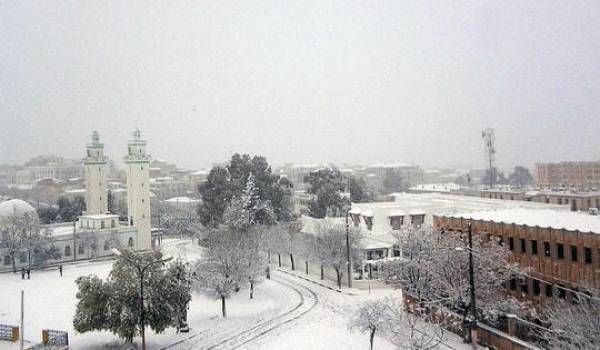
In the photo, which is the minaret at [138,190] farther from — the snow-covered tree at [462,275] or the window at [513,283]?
the window at [513,283]

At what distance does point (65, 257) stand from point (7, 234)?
24.0ft

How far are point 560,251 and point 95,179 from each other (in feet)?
205

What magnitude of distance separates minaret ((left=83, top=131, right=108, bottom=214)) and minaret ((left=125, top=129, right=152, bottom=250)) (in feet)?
33.5

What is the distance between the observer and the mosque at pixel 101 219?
57.8m

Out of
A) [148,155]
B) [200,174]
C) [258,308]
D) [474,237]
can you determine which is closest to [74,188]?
[200,174]

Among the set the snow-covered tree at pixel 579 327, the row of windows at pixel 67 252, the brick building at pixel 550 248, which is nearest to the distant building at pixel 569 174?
the row of windows at pixel 67 252

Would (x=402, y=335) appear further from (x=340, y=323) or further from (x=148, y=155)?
(x=148, y=155)

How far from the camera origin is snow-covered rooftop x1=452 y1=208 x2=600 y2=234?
25.8 meters

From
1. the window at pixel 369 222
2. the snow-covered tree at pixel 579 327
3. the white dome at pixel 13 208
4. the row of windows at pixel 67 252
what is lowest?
the row of windows at pixel 67 252

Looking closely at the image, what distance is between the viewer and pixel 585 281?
23344 millimetres

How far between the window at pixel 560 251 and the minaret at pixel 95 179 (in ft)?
202

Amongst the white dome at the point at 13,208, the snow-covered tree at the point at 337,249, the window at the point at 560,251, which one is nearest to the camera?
the window at the point at 560,251

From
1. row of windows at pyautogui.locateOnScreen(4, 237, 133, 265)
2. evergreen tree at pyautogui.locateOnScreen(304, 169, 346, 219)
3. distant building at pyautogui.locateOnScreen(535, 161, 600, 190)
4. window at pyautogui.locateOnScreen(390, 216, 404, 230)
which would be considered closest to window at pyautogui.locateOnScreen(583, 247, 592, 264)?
window at pyautogui.locateOnScreen(390, 216, 404, 230)

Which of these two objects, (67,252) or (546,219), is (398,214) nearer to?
(546,219)
